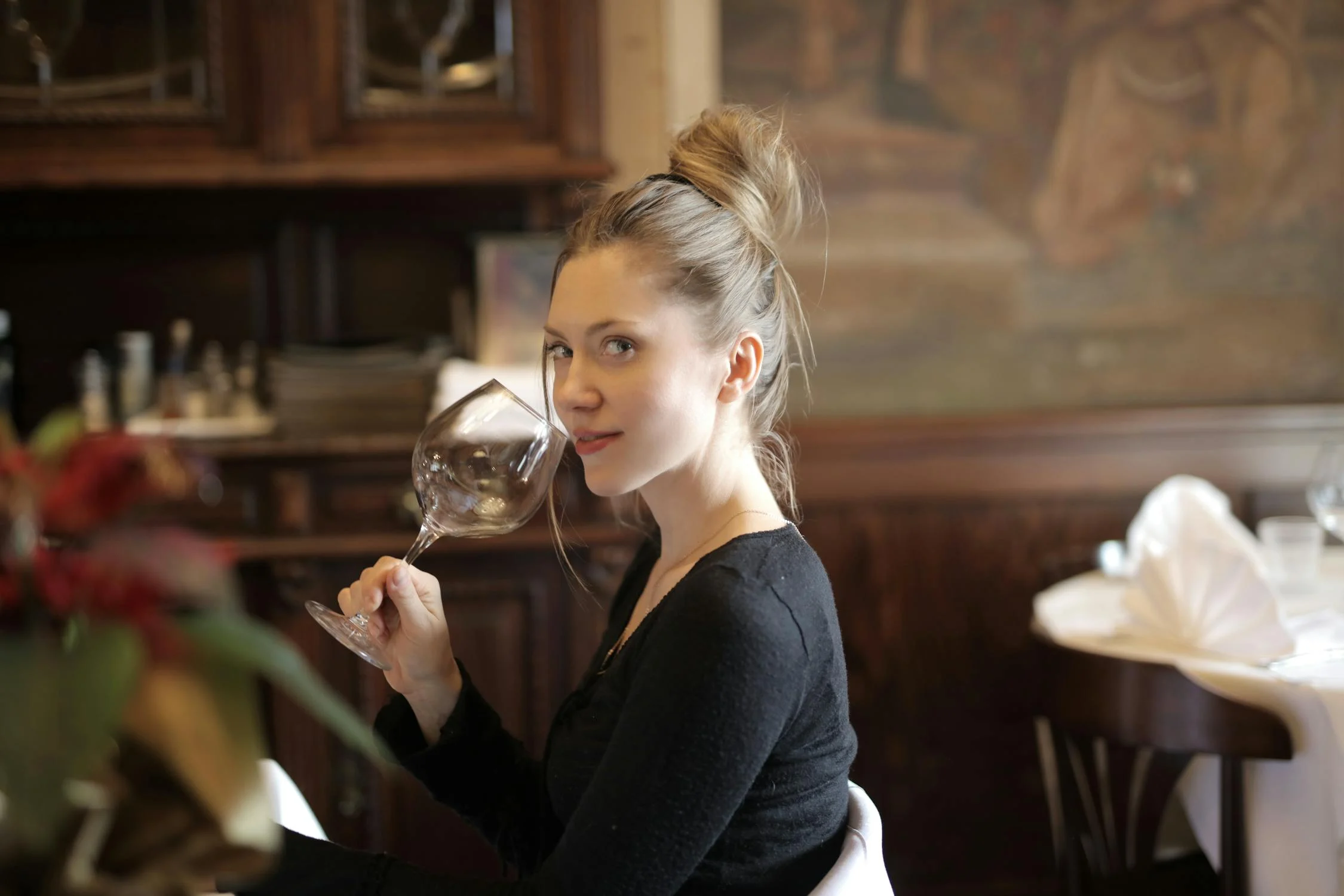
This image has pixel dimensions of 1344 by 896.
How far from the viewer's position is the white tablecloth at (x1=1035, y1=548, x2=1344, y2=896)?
4.84 feet

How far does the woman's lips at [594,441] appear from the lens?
1165mm

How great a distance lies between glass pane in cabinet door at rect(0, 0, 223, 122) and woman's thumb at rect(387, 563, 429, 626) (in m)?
1.40

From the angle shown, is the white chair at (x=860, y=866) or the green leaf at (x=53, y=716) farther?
the white chair at (x=860, y=866)

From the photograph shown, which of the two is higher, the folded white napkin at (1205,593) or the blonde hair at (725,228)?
the blonde hair at (725,228)

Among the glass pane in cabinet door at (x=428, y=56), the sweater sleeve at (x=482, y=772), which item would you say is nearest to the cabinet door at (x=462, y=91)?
the glass pane in cabinet door at (x=428, y=56)

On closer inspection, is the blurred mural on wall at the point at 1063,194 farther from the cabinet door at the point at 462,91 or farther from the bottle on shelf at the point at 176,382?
the bottle on shelf at the point at 176,382

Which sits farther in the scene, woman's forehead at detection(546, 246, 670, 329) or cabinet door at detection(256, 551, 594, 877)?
cabinet door at detection(256, 551, 594, 877)

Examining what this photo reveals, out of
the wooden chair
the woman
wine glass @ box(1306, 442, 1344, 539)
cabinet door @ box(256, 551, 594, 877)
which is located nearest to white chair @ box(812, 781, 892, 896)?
the woman

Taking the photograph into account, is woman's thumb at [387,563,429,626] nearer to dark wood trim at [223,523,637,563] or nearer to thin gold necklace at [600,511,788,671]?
thin gold necklace at [600,511,788,671]

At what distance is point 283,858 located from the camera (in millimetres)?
953

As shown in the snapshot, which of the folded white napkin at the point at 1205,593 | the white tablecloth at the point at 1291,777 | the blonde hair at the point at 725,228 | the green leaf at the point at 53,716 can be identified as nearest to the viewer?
the green leaf at the point at 53,716

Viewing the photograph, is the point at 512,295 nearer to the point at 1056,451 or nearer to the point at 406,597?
the point at 1056,451

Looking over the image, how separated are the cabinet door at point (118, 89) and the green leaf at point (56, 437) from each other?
5.97 ft

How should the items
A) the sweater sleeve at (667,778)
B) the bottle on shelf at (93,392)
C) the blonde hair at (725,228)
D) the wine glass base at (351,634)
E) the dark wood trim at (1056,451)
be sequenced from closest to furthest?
the sweater sleeve at (667,778) → the wine glass base at (351,634) → the blonde hair at (725,228) → the bottle on shelf at (93,392) → the dark wood trim at (1056,451)
